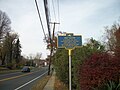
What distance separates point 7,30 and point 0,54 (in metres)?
24.9

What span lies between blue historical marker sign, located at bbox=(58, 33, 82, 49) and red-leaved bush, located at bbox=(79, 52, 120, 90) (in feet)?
3.42

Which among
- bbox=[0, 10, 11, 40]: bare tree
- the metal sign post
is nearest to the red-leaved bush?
the metal sign post

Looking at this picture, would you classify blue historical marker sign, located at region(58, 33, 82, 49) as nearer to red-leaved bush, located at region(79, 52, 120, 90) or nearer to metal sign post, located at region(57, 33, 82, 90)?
metal sign post, located at region(57, 33, 82, 90)

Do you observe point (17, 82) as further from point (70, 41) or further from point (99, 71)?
point (99, 71)

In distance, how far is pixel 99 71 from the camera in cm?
888

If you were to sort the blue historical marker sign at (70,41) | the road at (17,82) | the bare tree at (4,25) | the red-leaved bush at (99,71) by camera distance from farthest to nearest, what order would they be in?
1. the bare tree at (4,25)
2. the road at (17,82)
3. the blue historical marker sign at (70,41)
4. the red-leaved bush at (99,71)

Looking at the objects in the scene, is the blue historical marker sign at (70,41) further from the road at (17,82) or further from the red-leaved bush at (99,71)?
the road at (17,82)

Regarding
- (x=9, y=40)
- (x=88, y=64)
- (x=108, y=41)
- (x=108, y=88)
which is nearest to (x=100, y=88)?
(x=108, y=88)

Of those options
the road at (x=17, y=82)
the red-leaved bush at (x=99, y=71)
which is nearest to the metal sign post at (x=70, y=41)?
the red-leaved bush at (x=99, y=71)

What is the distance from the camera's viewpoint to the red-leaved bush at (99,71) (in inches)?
349

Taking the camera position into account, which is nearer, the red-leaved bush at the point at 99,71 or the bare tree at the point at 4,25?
the red-leaved bush at the point at 99,71

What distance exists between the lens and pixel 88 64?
9.48 m

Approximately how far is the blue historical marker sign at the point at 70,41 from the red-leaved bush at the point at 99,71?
3.42 feet

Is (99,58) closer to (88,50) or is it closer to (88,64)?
(88,64)
